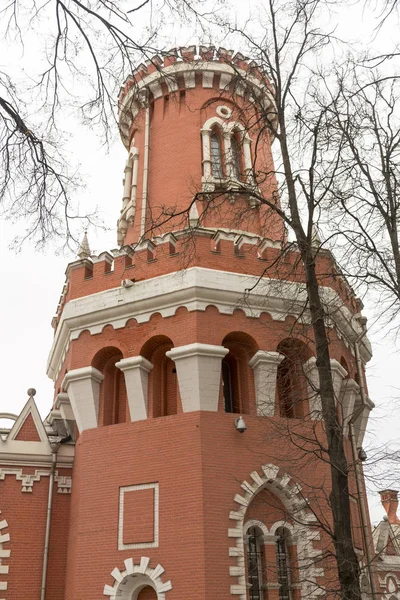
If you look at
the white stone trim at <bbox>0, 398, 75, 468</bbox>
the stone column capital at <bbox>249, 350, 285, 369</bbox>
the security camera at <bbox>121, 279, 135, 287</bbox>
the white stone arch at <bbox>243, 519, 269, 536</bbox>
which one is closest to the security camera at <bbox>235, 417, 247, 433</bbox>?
the stone column capital at <bbox>249, 350, 285, 369</bbox>

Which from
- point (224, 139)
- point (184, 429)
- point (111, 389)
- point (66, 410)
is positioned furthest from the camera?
point (224, 139)

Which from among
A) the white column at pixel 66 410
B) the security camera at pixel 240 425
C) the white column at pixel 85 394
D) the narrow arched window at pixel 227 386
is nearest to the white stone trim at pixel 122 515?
the white column at pixel 85 394

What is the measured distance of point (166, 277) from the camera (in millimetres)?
12688

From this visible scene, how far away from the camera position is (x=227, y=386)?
1277 centimetres

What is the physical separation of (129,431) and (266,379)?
2861 millimetres

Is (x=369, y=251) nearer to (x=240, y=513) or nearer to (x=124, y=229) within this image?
(x=240, y=513)

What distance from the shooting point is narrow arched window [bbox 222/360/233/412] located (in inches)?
495

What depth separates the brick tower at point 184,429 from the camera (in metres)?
10.7

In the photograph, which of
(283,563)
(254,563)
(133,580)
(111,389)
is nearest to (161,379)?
(111,389)

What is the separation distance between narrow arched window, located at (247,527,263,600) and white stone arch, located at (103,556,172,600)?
5.29 ft

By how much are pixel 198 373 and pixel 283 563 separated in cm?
377

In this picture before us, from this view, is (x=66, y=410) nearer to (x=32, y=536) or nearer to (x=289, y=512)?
(x=32, y=536)

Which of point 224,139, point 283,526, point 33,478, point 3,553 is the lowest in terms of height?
point 3,553

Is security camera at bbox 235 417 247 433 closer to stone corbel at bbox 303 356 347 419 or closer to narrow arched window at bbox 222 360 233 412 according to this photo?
narrow arched window at bbox 222 360 233 412
